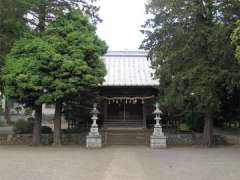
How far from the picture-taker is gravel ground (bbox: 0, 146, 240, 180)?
12.5 m

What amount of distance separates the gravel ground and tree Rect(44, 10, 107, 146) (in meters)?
4.43

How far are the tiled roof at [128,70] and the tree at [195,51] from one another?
14.3ft

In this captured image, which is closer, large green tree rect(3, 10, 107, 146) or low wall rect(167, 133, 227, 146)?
large green tree rect(3, 10, 107, 146)

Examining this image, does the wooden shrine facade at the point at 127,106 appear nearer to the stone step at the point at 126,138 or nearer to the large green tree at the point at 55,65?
the stone step at the point at 126,138

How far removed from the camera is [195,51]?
2306 cm

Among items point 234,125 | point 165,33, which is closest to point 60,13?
point 165,33

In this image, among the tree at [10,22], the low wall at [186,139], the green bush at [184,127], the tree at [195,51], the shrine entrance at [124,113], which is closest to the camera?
the tree at [195,51]

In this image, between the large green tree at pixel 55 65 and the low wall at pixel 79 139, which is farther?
the low wall at pixel 79 139

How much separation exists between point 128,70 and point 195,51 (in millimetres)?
11970

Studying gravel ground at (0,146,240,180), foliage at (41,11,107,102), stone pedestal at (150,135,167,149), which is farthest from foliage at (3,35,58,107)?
stone pedestal at (150,135,167,149)

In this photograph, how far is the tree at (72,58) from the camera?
22.1 meters

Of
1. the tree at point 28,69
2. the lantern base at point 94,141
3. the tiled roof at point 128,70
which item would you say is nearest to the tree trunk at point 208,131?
the tiled roof at point 128,70

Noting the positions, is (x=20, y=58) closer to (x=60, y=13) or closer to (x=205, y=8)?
(x=60, y=13)

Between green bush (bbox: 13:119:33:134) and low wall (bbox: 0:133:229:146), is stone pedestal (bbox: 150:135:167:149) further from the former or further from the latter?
green bush (bbox: 13:119:33:134)
